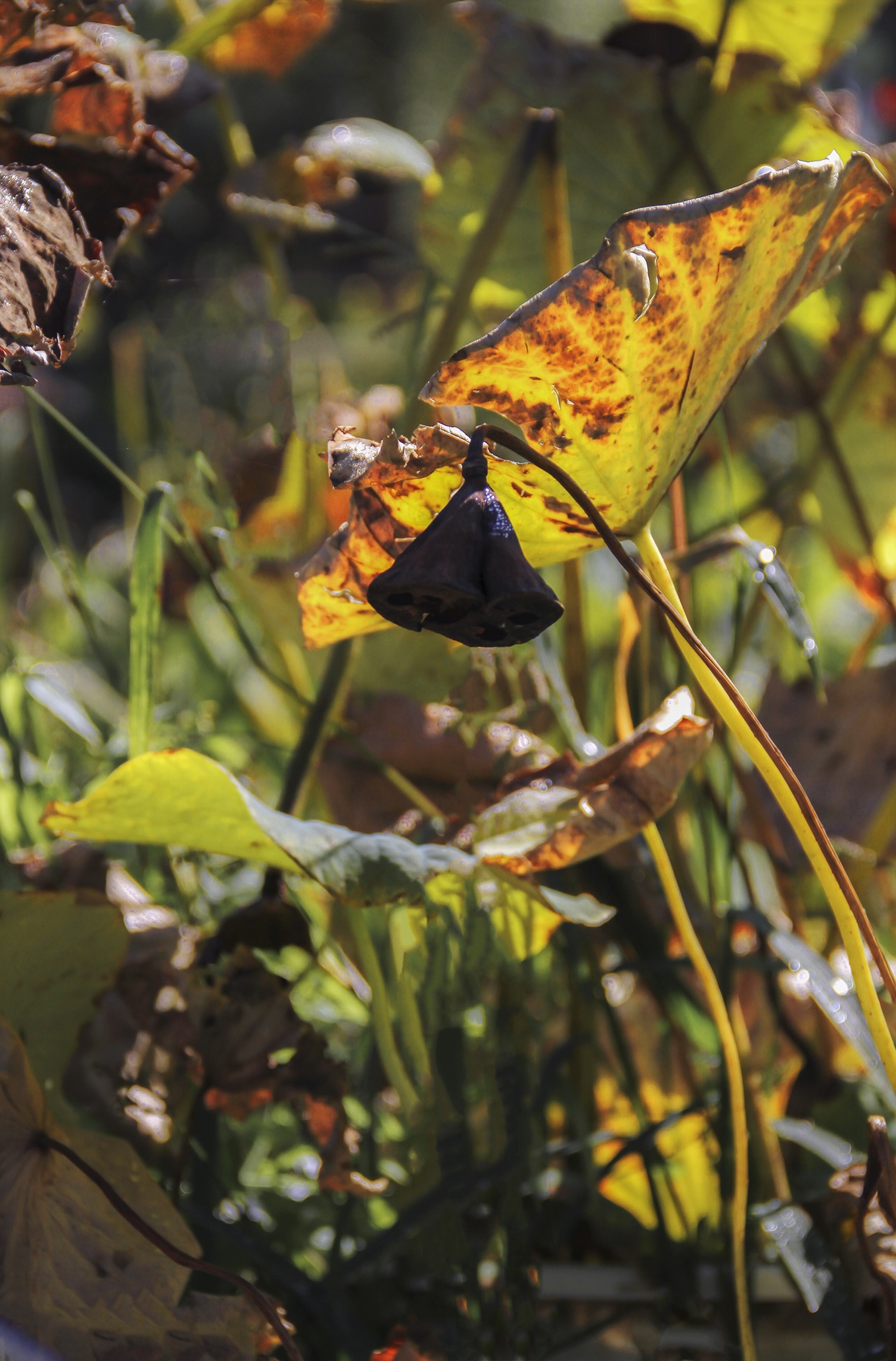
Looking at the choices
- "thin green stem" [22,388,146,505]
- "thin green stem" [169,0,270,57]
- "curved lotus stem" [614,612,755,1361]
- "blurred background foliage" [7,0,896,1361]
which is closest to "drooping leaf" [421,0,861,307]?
"blurred background foliage" [7,0,896,1361]

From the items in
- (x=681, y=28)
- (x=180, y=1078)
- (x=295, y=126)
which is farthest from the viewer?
(x=295, y=126)

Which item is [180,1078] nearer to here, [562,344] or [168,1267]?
[168,1267]

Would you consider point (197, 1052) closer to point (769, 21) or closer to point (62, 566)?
point (62, 566)

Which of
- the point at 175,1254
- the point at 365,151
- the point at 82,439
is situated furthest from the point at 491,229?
the point at 175,1254

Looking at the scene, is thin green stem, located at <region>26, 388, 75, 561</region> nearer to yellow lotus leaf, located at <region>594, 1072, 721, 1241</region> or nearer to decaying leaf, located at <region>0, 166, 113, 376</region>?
decaying leaf, located at <region>0, 166, 113, 376</region>

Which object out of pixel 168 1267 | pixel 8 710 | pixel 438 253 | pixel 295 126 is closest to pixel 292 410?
pixel 438 253
